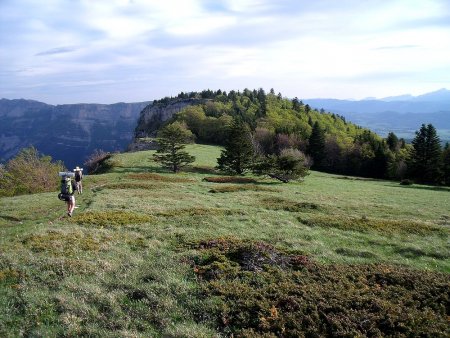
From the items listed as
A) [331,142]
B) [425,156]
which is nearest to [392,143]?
[331,142]

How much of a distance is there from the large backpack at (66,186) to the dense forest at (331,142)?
39.5 m

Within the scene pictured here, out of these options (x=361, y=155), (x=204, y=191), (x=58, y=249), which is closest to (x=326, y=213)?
(x=204, y=191)

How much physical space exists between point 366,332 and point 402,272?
16.2ft

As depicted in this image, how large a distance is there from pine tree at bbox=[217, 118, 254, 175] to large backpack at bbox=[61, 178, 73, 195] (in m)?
36.6

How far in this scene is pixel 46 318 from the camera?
405 inches

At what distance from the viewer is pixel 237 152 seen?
57688 mm

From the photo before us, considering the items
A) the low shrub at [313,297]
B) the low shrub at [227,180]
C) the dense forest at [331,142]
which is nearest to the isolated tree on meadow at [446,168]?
the dense forest at [331,142]

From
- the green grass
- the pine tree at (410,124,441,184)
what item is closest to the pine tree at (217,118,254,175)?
the green grass

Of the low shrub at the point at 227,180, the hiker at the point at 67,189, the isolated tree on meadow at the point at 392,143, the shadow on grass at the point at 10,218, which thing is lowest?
the shadow on grass at the point at 10,218

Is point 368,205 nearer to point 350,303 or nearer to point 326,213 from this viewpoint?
point 326,213

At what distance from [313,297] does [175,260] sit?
6011 millimetres

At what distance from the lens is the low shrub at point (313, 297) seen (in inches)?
384

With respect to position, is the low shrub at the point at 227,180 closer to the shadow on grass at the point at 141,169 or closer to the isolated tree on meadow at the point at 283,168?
the isolated tree on meadow at the point at 283,168

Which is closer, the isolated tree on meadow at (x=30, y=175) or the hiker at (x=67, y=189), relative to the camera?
the hiker at (x=67, y=189)
